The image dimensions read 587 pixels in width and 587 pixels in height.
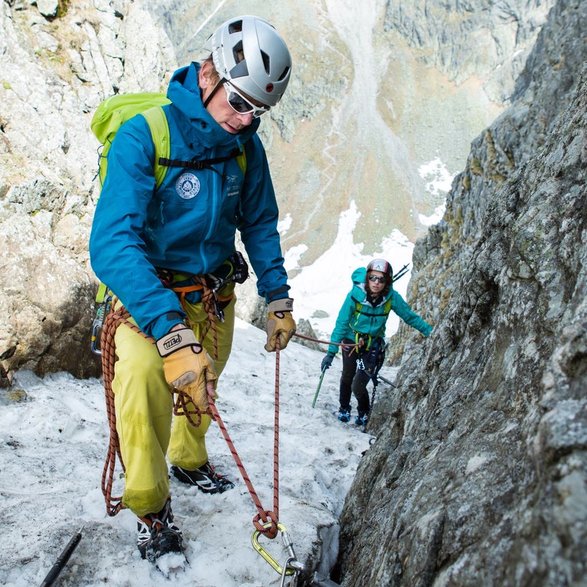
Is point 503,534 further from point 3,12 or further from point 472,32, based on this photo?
point 472,32

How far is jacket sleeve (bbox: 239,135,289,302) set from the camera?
16.3 feet

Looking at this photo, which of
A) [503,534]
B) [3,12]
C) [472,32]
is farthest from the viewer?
[472,32]

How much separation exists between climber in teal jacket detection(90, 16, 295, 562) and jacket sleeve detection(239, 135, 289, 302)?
69mm

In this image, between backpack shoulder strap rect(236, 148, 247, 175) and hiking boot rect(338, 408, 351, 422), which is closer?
backpack shoulder strap rect(236, 148, 247, 175)

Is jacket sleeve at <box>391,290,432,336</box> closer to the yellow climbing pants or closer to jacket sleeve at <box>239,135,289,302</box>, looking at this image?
jacket sleeve at <box>239,135,289,302</box>

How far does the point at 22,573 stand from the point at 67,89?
19.7 meters

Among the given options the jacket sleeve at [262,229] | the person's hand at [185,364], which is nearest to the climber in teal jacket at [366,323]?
the jacket sleeve at [262,229]

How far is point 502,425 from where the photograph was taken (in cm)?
276

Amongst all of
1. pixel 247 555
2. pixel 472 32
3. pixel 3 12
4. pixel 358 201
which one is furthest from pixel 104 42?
pixel 472 32

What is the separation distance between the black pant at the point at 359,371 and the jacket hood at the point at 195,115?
252 inches

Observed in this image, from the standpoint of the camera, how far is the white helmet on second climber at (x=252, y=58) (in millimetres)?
4145

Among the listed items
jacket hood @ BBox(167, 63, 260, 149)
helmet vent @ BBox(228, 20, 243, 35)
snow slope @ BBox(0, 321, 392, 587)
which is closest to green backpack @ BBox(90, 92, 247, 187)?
jacket hood @ BBox(167, 63, 260, 149)

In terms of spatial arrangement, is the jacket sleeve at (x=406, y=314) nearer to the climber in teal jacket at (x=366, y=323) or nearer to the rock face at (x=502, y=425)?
the climber in teal jacket at (x=366, y=323)

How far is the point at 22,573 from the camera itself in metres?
3.90
